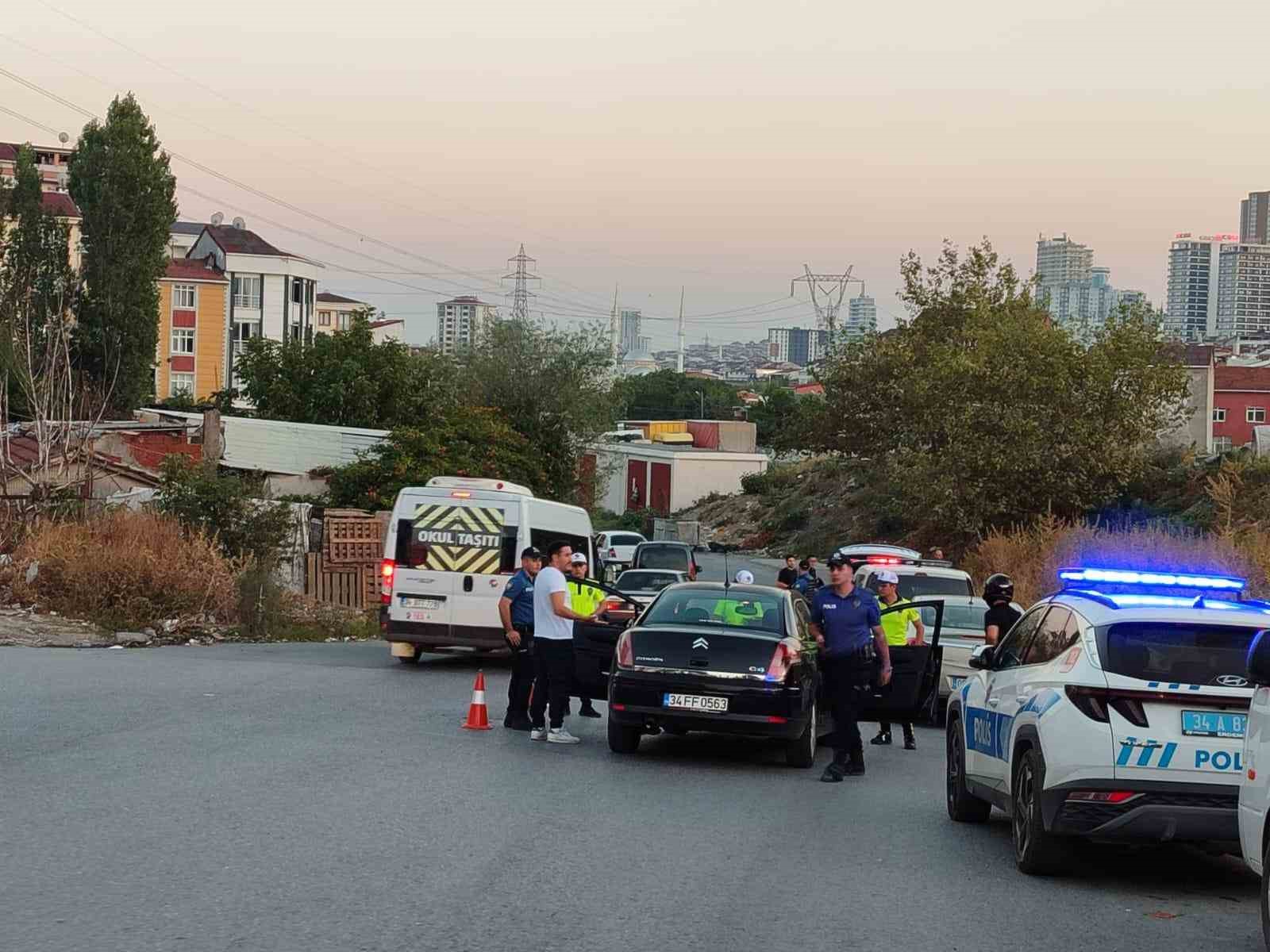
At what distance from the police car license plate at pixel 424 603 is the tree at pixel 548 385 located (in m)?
34.2

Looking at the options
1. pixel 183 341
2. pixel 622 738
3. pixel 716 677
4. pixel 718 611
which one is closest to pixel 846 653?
pixel 716 677

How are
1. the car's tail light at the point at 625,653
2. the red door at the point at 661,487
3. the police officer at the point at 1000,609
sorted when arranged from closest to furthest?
the car's tail light at the point at 625,653, the police officer at the point at 1000,609, the red door at the point at 661,487

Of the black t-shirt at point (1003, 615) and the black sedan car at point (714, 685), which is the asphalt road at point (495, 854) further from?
the black t-shirt at point (1003, 615)

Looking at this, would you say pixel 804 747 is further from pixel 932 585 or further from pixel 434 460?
pixel 434 460

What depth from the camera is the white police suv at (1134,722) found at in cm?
881

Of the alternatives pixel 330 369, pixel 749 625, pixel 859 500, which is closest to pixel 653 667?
pixel 749 625

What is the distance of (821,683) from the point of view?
49.6 feet

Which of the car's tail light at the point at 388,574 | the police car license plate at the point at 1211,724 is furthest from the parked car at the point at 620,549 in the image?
the police car license plate at the point at 1211,724

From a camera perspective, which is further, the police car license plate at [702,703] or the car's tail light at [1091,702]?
the police car license plate at [702,703]

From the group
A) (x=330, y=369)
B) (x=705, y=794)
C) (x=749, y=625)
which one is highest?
(x=330, y=369)

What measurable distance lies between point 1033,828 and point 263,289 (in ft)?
321

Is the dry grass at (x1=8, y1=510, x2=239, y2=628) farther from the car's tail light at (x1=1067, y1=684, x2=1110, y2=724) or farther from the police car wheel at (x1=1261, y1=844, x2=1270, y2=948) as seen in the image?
the police car wheel at (x1=1261, y1=844, x2=1270, y2=948)

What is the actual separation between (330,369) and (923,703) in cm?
4039

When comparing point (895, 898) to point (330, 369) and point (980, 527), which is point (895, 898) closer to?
point (980, 527)
